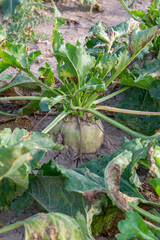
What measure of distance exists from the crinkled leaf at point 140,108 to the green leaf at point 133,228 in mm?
1189

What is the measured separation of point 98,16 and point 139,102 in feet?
7.09

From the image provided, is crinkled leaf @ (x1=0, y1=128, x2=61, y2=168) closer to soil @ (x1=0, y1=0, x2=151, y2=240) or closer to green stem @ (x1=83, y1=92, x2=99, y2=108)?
soil @ (x1=0, y1=0, x2=151, y2=240)

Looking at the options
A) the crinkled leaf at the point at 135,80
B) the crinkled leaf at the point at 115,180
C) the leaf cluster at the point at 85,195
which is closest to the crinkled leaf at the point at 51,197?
the leaf cluster at the point at 85,195

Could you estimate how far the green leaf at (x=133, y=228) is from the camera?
1232 mm

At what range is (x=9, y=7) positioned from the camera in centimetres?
386

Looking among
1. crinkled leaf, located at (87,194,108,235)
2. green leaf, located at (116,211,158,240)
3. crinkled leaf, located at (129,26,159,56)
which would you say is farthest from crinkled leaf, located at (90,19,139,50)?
green leaf, located at (116,211,158,240)

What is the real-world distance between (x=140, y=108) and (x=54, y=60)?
46.5 inches

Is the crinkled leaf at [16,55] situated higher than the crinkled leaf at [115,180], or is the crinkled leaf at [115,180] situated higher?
the crinkled leaf at [16,55]

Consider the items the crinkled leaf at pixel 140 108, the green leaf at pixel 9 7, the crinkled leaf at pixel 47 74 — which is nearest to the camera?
the crinkled leaf at pixel 47 74

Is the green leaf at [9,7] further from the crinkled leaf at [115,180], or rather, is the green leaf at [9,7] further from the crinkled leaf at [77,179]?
the crinkled leaf at [115,180]

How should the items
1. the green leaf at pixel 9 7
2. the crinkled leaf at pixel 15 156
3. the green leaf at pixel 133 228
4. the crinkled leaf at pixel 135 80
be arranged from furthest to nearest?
the green leaf at pixel 9 7 → the crinkled leaf at pixel 135 80 → the green leaf at pixel 133 228 → the crinkled leaf at pixel 15 156

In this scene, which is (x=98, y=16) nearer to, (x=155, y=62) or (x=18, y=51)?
(x=155, y=62)

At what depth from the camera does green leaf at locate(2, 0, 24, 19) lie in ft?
12.6

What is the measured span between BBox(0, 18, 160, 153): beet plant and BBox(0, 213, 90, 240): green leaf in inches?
27.0
